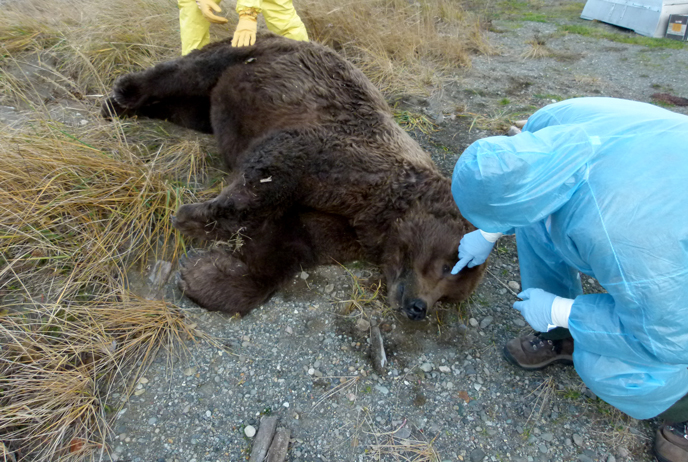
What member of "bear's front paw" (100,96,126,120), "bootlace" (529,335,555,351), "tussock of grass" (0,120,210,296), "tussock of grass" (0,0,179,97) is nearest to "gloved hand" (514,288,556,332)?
"bootlace" (529,335,555,351)

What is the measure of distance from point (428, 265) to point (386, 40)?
13.3 ft

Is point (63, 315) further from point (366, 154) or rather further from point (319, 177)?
point (366, 154)

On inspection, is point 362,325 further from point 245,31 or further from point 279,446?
point 245,31

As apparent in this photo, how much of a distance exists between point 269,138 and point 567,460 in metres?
2.93

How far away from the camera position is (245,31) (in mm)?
3918

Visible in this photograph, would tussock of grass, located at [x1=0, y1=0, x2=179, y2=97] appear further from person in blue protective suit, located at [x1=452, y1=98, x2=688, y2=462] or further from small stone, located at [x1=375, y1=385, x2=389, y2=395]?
person in blue protective suit, located at [x1=452, y1=98, x2=688, y2=462]

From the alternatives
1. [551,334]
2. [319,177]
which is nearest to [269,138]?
[319,177]

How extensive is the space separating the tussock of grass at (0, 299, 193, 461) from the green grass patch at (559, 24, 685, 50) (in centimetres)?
976

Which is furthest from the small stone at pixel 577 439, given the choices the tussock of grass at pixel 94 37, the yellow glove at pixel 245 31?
the tussock of grass at pixel 94 37

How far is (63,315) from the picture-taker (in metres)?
2.53

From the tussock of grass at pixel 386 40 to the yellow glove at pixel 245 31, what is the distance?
5.92ft

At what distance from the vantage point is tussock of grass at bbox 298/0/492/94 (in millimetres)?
5469

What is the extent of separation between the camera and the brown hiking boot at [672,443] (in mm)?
2377

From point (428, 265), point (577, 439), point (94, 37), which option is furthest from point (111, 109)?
point (577, 439)
